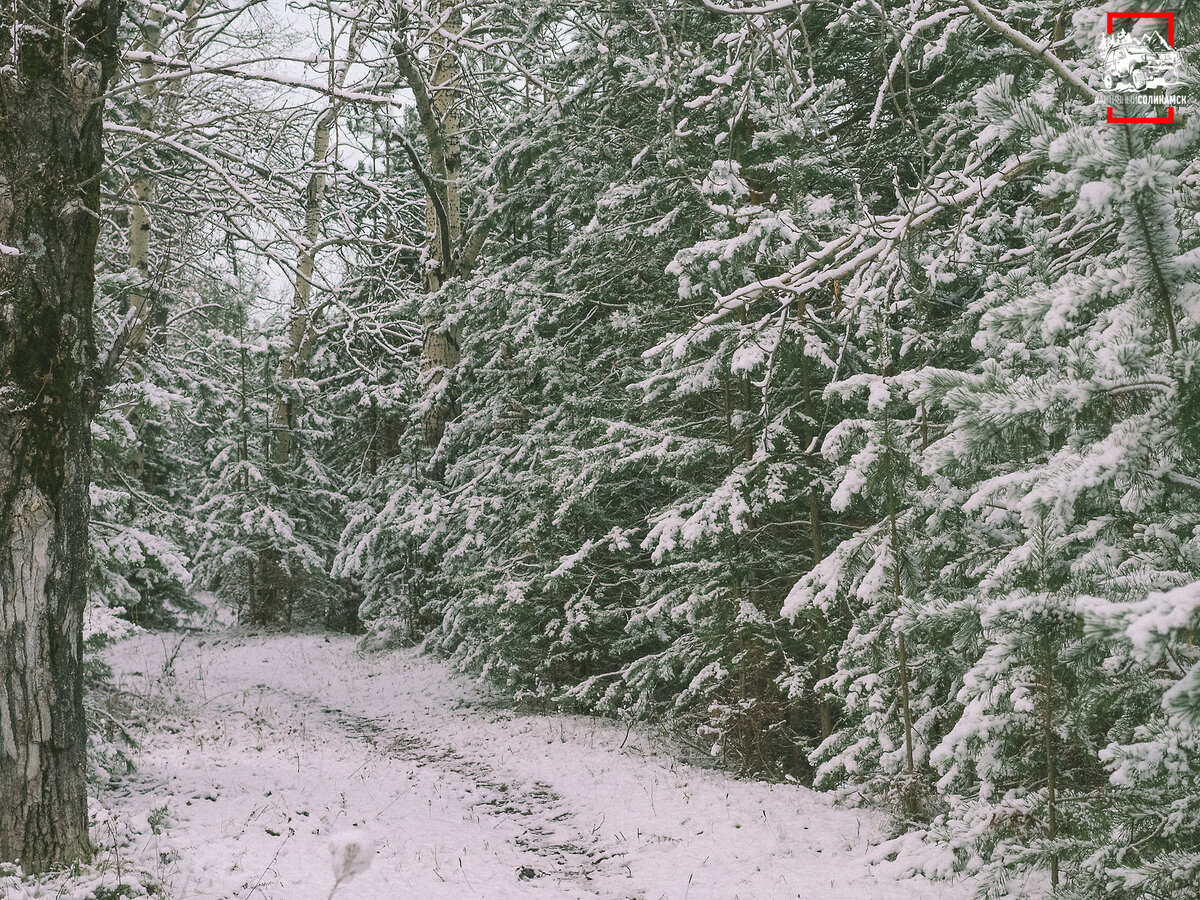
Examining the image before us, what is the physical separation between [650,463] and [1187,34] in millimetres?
6738

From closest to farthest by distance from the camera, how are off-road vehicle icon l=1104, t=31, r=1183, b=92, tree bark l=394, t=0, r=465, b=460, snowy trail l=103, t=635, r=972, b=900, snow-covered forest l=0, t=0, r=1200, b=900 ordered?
off-road vehicle icon l=1104, t=31, r=1183, b=92, snow-covered forest l=0, t=0, r=1200, b=900, snowy trail l=103, t=635, r=972, b=900, tree bark l=394, t=0, r=465, b=460

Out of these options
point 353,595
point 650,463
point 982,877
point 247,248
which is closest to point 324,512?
point 353,595

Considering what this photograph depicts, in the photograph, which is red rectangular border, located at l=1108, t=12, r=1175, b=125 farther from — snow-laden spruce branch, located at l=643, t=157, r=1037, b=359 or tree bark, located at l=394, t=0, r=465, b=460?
tree bark, located at l=394, t=0, r=465, b=460

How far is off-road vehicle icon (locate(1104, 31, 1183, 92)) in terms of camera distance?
2695mm

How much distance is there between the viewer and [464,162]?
16.0 m

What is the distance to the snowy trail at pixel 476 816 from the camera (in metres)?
4.96

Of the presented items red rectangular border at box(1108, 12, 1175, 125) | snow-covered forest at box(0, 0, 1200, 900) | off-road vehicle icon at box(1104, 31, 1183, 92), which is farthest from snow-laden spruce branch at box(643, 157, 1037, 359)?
red rectangular border at box(1108, 12, 1175, 125)

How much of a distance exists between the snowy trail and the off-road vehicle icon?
4.17 meters

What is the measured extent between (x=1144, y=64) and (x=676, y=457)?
5.46 meters

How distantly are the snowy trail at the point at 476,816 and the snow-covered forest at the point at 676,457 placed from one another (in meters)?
0.05

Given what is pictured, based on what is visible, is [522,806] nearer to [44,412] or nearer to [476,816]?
[476,816]

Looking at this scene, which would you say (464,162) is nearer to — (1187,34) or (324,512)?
(324,512)

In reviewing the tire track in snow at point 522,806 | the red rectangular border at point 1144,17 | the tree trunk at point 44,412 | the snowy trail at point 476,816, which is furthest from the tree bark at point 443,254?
the red rectangular border at point 1144,17

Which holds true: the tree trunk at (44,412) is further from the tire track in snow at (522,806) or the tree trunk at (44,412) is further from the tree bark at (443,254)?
the tree bark at (443,254)
